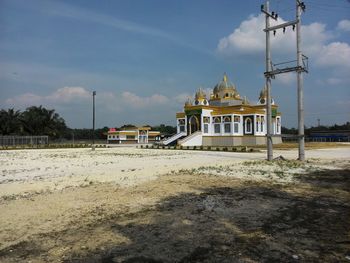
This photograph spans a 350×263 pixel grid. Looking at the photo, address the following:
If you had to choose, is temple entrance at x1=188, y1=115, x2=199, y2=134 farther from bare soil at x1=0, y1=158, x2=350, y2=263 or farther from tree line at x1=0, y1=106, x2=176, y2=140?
bare soil at x1=0, y1=158, x2=350, y2=263

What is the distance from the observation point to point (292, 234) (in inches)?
211

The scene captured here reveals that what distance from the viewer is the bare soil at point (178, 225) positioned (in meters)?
4.59

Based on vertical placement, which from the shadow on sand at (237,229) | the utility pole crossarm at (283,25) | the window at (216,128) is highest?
the utility pole crossarm at (283,25)

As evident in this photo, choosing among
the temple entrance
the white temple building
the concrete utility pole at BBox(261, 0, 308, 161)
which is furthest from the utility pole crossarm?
the temple entrance

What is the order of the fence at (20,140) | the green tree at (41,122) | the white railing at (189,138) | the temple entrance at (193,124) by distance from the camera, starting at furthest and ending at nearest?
the green tree at (41,122)
the temple entrance at (193,124)
the fence at (20,140)
the white railing at (189,138)

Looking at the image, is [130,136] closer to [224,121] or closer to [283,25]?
[224,121]

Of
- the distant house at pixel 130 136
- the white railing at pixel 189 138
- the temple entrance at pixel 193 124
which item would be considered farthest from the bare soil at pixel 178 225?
the distant house at pixel 130 136

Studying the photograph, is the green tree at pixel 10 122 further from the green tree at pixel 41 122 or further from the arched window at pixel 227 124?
the arched window at pixel 227 124

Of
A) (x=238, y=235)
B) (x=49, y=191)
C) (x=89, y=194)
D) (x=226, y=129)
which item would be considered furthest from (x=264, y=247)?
(x=226, y=129)

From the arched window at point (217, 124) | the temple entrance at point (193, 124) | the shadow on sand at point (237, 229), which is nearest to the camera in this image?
the shadow on sand at point (237, 229)

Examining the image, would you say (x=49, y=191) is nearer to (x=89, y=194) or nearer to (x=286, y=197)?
(x=89, y=194)

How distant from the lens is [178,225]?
19.5 ft

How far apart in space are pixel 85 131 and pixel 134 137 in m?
37.9

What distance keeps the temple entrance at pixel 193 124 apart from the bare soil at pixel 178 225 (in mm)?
45246
